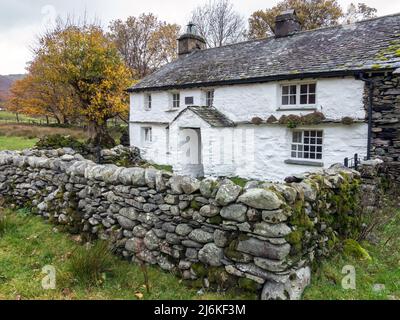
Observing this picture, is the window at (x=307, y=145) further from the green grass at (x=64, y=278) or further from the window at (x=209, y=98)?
the green grass at (x=64, y=278)

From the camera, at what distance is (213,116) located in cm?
Result: 1431

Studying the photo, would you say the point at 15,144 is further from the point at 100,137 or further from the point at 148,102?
the point at 148,102

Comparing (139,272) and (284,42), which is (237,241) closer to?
(139,272)

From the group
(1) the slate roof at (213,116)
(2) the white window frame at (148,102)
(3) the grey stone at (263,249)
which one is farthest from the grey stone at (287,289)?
(2) the white window frame at (148,102)

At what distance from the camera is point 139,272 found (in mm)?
4797

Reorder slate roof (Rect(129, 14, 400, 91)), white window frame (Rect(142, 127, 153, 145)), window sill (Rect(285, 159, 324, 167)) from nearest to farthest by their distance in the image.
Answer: slate roof (Rect(129, 14, 400, 91))
window sill (Rect(285, 159, 324, 167))
white window frame (Rect(142, 127, 153, 145))

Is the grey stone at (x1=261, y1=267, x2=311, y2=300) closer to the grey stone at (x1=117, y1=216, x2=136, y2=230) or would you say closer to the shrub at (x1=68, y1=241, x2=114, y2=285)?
the shrub at (x1=68, y1=241, x2=114, y2=285)

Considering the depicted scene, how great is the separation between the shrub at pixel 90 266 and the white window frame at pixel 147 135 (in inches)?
603

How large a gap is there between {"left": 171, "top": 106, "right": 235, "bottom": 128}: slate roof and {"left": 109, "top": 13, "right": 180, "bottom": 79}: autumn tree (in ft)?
Result: 73.0

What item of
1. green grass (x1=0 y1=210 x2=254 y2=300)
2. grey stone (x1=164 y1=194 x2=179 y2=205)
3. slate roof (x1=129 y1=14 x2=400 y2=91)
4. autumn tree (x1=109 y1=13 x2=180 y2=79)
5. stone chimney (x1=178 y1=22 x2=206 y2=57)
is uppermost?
autumn tree (x1=109 y1=13 x2=180 y2=79)

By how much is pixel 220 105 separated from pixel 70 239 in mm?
10471

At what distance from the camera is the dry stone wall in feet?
12.4

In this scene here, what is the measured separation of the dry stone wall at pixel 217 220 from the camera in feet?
12.4

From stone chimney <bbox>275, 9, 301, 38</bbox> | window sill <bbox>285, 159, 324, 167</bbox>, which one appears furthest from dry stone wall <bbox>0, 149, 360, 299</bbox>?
stone chimney <bbox>275, 9, 301, 38</bbox>
